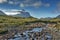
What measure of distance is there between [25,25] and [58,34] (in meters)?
1.51

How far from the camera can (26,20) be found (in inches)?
282

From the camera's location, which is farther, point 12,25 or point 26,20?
point 26,20

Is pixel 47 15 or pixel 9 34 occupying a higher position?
pixel 47 15

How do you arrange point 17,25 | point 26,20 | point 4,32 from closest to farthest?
1. point 4,32
2. point 17,25
3. point 26,20

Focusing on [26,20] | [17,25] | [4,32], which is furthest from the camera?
[26,20]

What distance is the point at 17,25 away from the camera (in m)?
6.64

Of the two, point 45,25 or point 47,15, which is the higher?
point 47,15

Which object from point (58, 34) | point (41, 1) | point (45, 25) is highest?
point (41, 1)


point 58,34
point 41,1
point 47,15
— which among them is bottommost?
point 58,34

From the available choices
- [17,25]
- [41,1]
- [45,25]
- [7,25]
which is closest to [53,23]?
[45,25]

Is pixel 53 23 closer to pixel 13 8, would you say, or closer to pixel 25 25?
pixel 25 25

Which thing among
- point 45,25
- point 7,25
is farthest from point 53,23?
point 7,25

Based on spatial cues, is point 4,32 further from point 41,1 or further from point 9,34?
point 41,1

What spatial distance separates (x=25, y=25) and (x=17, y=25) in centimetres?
38
